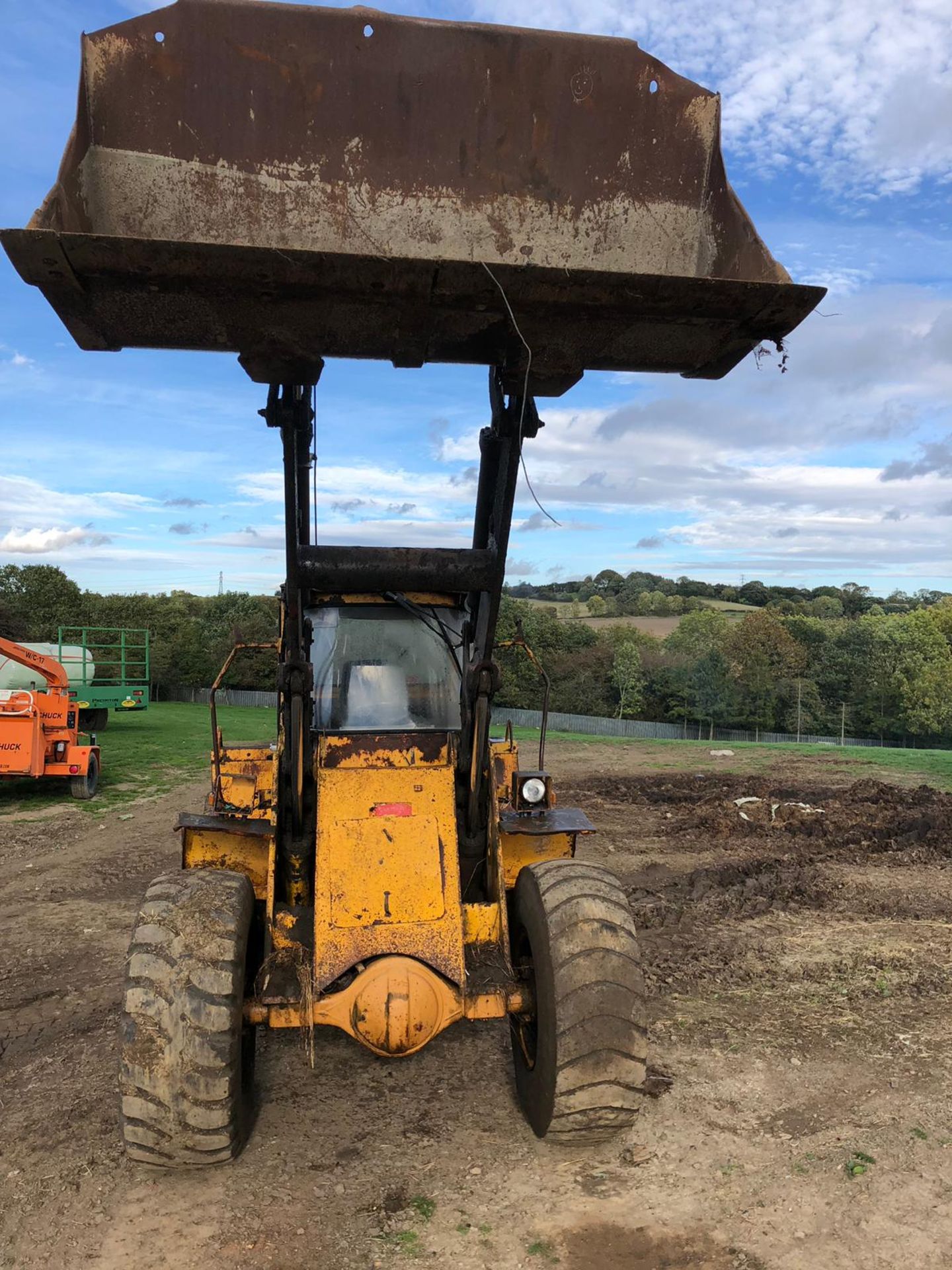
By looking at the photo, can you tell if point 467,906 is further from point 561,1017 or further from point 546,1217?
point 546,1217

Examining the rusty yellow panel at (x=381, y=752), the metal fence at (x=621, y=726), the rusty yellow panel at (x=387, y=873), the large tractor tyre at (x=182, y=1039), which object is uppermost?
the rusty yellow panel at (x=381, y=752)

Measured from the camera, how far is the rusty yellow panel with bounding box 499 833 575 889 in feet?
19.3

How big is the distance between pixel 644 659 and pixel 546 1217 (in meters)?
57.4

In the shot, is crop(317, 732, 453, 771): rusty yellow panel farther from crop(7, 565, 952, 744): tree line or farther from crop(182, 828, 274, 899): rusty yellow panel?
crop(7, 565, 952, 744): tree line

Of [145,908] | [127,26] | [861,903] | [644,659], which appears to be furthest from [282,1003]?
[644,659]

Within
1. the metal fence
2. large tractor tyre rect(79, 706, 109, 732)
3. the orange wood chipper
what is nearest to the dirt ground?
the orange wood chipper

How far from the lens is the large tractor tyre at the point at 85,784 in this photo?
48.5ft

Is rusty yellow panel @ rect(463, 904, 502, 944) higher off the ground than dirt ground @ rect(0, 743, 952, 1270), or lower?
higher

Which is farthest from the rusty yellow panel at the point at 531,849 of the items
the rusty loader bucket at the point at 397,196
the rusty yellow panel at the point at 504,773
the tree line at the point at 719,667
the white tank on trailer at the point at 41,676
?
the tree line at the point at 719,667

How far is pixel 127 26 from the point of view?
3.54m

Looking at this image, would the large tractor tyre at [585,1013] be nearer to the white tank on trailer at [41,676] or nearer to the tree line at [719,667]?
the white tank on trailer at [41,676]

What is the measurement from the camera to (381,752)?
4.86 meters

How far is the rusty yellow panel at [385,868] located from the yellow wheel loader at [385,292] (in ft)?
0.05

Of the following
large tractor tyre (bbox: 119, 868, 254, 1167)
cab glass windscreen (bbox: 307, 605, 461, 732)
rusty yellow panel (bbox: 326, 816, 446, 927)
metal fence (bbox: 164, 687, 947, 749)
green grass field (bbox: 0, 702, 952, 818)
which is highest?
cab glass windscreen (bbox: 307, 605, 461, 732)
